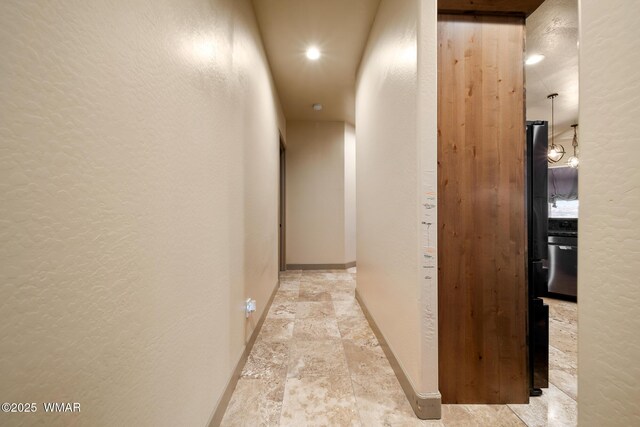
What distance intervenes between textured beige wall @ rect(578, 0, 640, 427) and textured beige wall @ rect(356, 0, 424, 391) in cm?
80

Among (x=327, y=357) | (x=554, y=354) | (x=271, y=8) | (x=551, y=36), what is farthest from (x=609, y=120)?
(x=551, y=36)

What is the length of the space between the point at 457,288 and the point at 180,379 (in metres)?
1.48

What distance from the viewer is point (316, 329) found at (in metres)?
2.46

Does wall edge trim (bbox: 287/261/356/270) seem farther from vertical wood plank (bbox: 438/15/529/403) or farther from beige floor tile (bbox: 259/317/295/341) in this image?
vertical wood plank (bbox: 438/15/529/403)

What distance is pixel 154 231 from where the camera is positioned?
2.64 ft

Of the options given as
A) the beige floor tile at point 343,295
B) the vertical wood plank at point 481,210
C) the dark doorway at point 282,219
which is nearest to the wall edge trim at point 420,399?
the vertical wood plank at point 481,210

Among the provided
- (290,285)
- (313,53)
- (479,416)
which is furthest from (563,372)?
(313,53)

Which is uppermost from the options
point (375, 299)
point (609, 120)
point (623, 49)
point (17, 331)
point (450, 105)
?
point (450, 105)

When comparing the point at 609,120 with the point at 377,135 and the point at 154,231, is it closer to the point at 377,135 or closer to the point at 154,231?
the point at 154,231

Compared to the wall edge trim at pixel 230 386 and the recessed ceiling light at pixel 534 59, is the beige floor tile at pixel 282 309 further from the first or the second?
the recessed ceiling light at pixel 534 59

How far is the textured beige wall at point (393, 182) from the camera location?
58.0 inches

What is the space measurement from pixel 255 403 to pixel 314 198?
150 inches

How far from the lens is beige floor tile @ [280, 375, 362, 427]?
1.37 metres

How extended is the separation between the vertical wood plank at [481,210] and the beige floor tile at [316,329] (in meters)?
1.08
